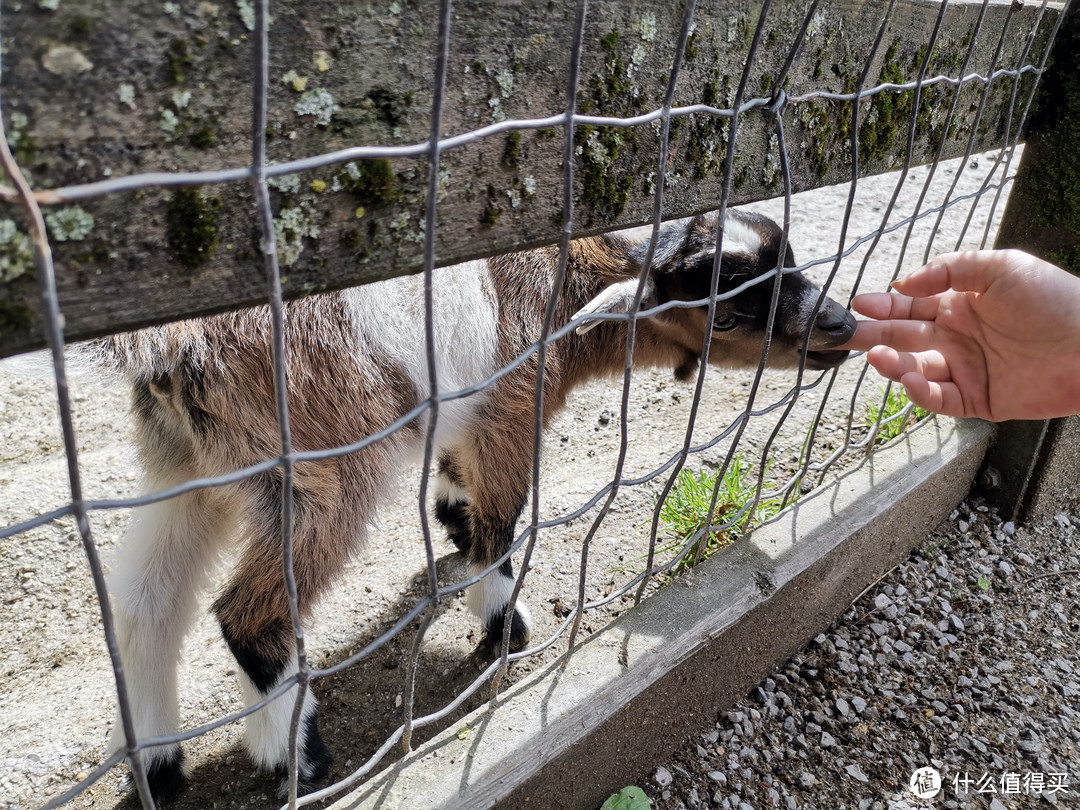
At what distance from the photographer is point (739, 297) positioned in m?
2.63

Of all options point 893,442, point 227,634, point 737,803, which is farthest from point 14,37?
point 893,442

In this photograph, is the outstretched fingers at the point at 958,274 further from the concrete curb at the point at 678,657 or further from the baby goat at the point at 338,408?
the concrete curb at the point at 678,657

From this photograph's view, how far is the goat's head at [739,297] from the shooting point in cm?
260

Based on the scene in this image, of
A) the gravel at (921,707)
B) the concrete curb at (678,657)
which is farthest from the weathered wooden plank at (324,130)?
the gravel at (921,707)

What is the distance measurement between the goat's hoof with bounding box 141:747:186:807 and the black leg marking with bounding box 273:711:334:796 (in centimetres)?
29

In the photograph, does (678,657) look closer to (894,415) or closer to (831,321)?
(831,321)

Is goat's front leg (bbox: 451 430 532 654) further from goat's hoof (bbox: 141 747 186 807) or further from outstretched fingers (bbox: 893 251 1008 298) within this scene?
outstretched fingers (bbox: 893 251 1008 298)

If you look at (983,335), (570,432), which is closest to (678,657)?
(983,335)

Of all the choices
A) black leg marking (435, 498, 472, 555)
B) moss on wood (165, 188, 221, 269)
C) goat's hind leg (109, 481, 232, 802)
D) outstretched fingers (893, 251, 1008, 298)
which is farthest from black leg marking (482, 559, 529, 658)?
moss on wood (165, 188, 221, 269)

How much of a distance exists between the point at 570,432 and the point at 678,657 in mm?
1963

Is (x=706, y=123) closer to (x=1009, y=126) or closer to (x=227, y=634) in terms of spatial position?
(x=1009, y=126)

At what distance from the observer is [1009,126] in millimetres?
2285

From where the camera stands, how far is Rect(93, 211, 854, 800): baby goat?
2.00 metres

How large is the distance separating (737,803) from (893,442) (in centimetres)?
154
